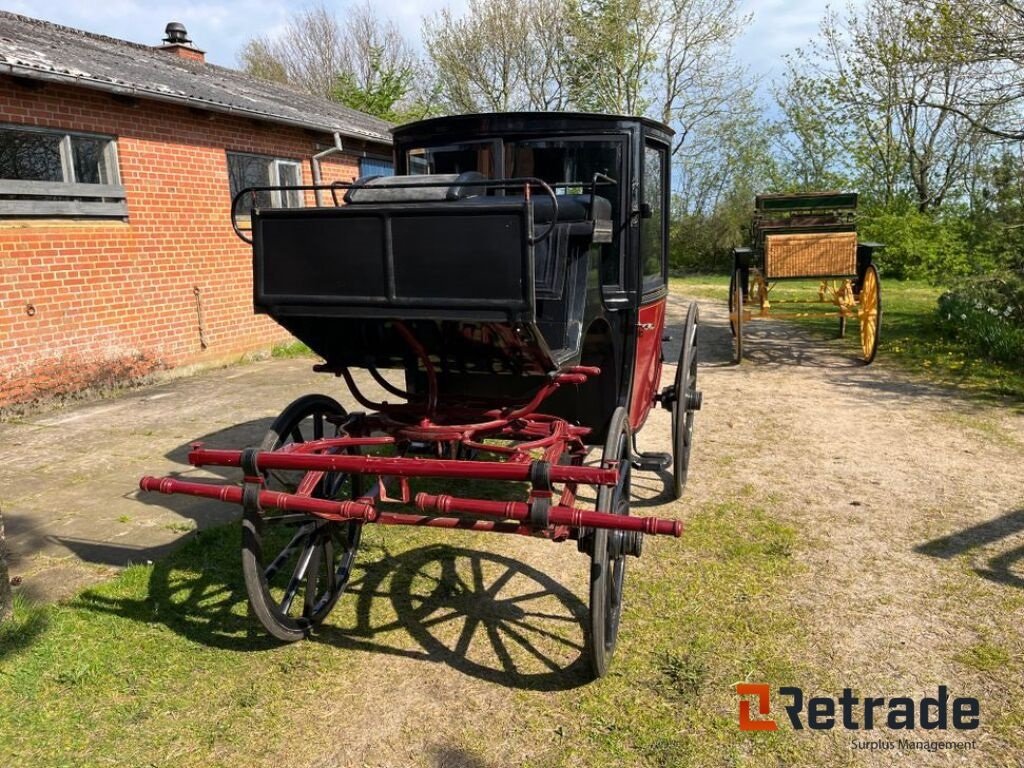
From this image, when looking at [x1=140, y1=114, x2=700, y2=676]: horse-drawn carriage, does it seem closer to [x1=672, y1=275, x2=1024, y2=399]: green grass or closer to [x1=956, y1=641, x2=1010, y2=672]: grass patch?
[x1=956, y1=641, x2=1010, y2=672]: grass patch

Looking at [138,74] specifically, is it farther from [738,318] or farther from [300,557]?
[738,318]

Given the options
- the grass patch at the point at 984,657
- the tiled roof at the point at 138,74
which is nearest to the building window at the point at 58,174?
the tiled roof at the point at 138,74

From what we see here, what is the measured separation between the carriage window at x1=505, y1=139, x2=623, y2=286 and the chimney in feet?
40.3

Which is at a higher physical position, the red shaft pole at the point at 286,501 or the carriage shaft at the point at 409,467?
the carriage shaft at the point at 409,467

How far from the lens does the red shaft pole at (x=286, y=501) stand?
2693 mm

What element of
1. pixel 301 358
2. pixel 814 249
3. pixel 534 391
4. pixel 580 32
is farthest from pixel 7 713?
pixel 580 32

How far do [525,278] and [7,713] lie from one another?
7.98 feet

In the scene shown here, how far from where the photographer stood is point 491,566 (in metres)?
3.86

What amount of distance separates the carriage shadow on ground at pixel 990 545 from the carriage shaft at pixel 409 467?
94.7 inches

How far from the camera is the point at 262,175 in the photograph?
10375mm

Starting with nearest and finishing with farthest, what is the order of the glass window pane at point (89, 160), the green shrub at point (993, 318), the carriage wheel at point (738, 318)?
the glass window pane at point (89, 160), the green shrub at point (993, 318), the carriage wheel at point (738, 318)

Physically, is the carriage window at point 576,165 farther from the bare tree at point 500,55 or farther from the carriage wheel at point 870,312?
the bare tree at point 500,55

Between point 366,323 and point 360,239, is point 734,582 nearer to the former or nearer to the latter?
point 366,323

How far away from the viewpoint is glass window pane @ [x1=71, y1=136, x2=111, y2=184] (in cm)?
766
